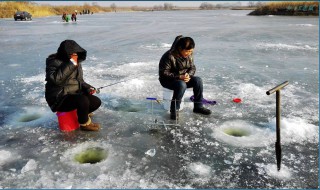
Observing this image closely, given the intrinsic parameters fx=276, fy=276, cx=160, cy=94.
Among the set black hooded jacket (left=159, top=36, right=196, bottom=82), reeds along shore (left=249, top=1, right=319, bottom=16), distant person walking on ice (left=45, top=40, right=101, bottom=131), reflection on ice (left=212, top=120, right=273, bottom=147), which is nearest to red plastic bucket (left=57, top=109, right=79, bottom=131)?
distant person walking on ice (left=45, top=40, right=101, bottom=131)

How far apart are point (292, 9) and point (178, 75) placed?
1520 inches

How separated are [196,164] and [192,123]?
3.97ft

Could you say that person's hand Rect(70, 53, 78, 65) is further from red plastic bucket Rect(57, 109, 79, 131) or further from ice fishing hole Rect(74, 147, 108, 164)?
ice fishing hole Rect(74, 147, 108, 164)

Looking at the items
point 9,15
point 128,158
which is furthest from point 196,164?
point 9,15

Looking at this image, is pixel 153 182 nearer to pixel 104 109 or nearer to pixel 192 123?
pixel 192 123

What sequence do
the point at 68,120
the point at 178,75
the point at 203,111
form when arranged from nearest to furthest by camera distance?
1. the point at 68,120
2. the point at 178,75
3. the point at 203,111

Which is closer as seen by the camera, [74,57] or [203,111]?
[74,57]

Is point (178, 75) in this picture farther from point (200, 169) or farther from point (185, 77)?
point (200, 169)

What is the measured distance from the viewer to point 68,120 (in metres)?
4.21

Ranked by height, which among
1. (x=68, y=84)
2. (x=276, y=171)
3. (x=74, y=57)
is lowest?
(x=276, y=171)

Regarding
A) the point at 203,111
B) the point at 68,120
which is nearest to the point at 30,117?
the point at 68,120

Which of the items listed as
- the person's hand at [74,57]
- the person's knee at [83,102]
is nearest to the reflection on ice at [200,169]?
the person's knee at [83,102]

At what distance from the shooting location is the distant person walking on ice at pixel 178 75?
14.7ft

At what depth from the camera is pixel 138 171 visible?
10.6 ft
